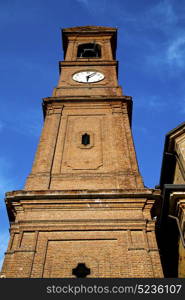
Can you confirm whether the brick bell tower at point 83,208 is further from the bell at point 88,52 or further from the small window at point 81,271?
the bell at point 88,52

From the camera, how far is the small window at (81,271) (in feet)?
29.0

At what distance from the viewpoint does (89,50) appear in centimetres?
2486

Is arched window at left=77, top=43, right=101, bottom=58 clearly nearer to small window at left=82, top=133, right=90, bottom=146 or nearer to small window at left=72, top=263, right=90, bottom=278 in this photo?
small window at left=82, top=133, right=90, bottom=146

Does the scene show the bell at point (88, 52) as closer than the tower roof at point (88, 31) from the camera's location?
Yes

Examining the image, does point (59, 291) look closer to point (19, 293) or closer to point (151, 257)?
point (19, 293)

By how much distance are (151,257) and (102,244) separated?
1341 mm

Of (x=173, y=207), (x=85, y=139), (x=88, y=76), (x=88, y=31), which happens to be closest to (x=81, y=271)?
(x=173, y=207)

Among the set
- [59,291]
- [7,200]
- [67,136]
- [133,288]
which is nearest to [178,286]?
[133,288]

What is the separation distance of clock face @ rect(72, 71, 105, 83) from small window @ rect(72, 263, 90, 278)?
485 inches

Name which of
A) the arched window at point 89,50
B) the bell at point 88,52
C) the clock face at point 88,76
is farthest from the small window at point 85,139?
the bell at point 88,52

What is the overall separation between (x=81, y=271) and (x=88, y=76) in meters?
13.1

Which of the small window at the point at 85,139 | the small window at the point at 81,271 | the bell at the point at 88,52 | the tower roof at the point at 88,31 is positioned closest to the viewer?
the small window at the point at 81,271

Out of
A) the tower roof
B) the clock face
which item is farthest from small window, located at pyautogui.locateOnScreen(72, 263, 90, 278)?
the tower roof

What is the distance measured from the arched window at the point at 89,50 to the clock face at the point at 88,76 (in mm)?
4075
